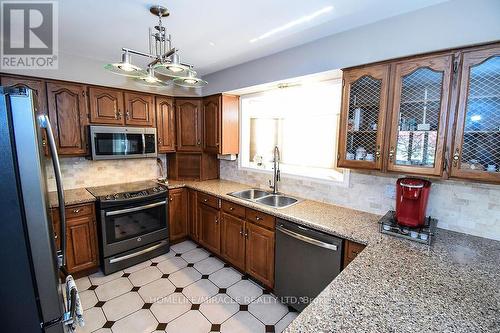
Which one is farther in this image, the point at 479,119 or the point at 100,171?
the point at 100,171

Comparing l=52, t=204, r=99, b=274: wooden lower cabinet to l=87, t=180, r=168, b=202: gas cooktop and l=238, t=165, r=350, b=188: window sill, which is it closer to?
l=87, t=180, r=168, b=202: gas cooktop

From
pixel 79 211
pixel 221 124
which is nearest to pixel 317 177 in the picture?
pixel 221 124

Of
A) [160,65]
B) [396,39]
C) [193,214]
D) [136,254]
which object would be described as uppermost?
[396,39]

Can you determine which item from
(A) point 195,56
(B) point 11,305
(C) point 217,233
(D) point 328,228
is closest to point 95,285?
(C) point 217,233

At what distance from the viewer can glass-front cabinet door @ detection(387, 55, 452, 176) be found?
157cm

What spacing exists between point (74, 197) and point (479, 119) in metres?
3.67

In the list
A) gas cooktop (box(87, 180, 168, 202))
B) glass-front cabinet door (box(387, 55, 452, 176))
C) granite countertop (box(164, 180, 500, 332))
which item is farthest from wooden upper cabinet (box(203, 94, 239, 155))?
glass-front cabinet door (box(387, 55, 452, 176))

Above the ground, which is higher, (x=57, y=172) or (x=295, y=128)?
(x=295, y=128)

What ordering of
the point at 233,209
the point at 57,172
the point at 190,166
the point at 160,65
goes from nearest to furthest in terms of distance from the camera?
the point at 57,172
the point at 160,65
the point at 233,209
the point at 190,166

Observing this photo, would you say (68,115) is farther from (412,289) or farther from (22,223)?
(412,289)

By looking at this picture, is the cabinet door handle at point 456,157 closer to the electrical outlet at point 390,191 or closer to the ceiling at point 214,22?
the electrical outlet at point 390,191

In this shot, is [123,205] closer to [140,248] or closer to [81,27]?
[140,248]

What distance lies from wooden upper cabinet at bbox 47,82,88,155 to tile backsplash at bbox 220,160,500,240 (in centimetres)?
247

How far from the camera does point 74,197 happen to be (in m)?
2.65
